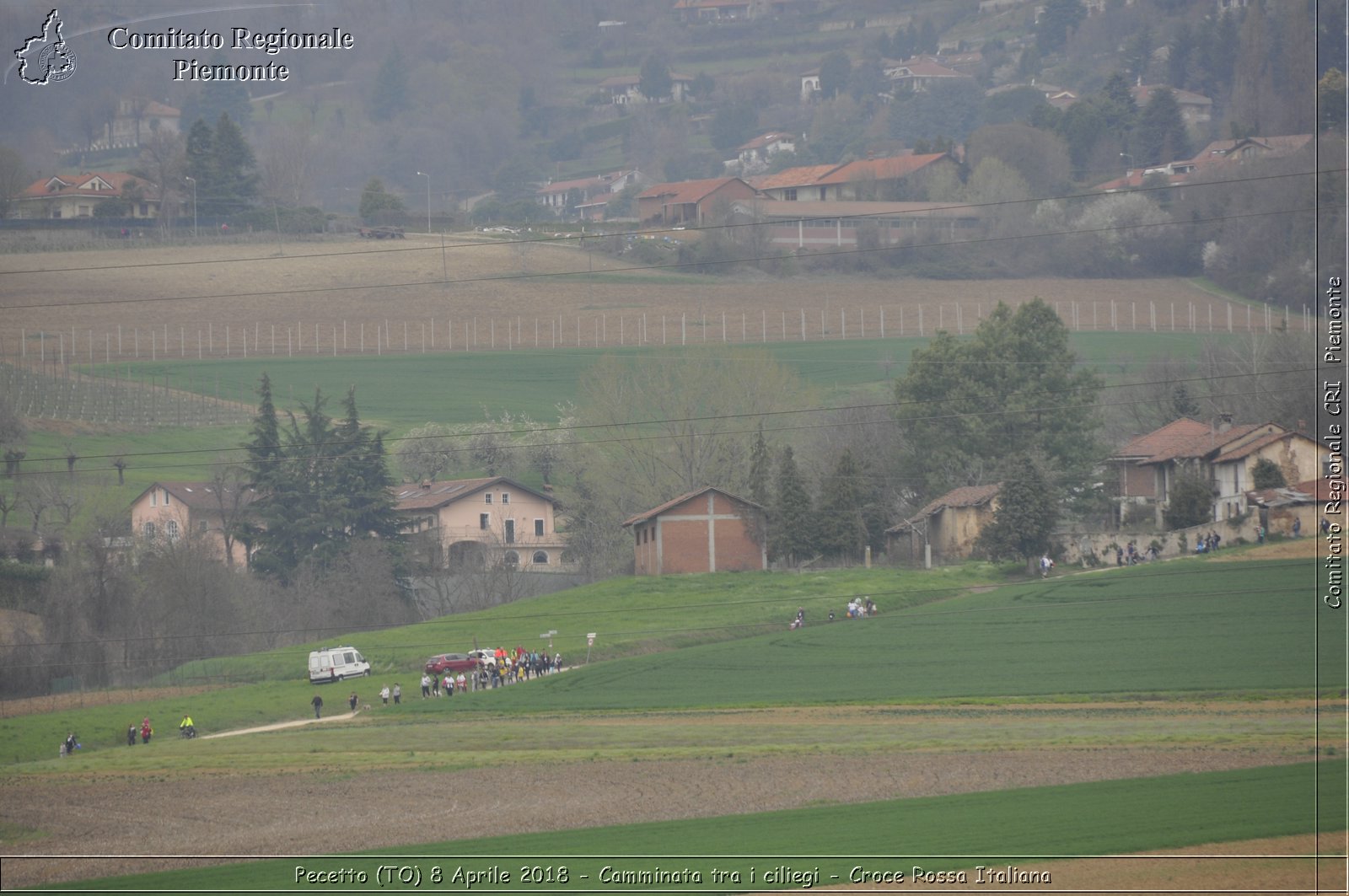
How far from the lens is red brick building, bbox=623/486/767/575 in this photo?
59.4 metres

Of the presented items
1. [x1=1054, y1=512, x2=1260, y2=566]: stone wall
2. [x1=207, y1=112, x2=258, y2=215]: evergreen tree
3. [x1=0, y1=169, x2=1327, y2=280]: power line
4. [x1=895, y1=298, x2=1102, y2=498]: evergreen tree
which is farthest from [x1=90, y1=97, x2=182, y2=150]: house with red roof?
[x1=1054, y1=512, x2=1260, y2=566]: stone wall

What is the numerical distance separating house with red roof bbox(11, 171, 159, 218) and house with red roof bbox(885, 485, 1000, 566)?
59868mm

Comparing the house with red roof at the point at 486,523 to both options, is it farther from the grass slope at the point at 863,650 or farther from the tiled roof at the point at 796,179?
the tiled roof at the point at 796,179

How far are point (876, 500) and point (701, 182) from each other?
99107 millimetres

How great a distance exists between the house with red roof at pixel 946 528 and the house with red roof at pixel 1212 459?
7033mm

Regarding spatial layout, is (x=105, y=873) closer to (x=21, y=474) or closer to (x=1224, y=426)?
(x=21, y=474)

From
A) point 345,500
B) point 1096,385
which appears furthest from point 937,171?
point 345,500

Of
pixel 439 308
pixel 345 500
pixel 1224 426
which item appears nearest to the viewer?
pixel 1224 426

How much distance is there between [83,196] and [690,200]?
65.2 metres

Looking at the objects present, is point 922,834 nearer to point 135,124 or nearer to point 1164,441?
point 1164,441

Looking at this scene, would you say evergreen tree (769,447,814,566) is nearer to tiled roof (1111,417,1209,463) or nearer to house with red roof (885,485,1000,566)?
house with red roof (885,485,1000,566)

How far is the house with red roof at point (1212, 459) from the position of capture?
54.7 meters

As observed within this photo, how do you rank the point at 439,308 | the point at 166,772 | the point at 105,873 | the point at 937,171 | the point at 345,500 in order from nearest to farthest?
the point at 105,873 → the point at 166,772 → the point at 345,500 → the point at 439,308 → the point at 937,171

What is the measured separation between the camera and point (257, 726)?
42344mm
